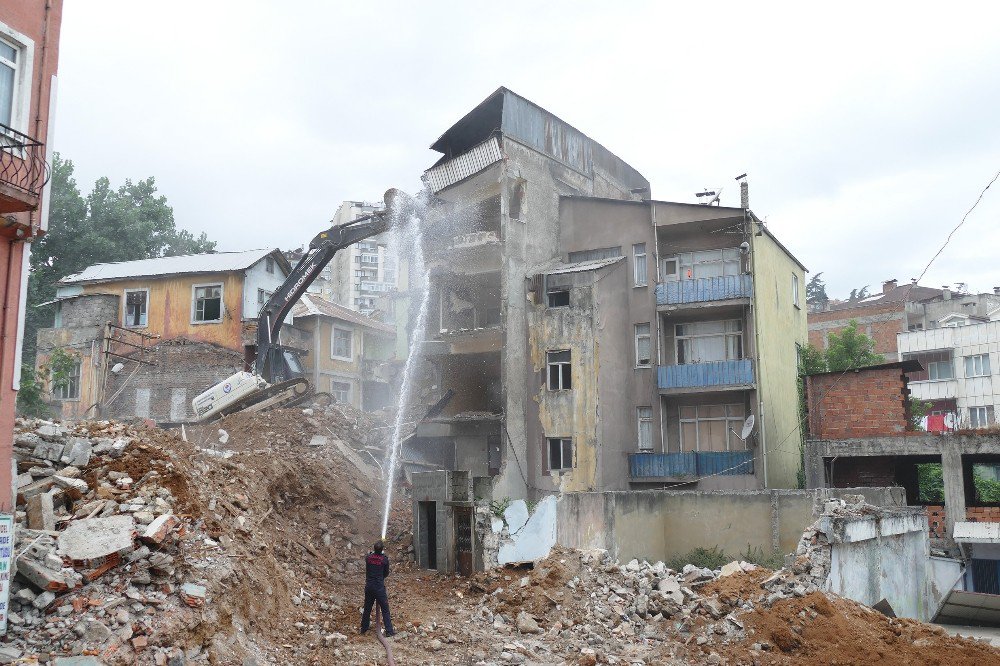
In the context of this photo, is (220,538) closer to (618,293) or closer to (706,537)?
(706,537)

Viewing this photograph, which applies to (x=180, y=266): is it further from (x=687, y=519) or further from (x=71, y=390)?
(x=687, y=519)

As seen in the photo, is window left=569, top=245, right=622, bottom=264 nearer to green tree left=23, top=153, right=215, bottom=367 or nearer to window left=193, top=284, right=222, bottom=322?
window left=193, top=284, right=222, bottom=322

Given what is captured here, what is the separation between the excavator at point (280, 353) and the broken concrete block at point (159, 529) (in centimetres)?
1294

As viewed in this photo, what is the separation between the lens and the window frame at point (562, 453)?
94.9 feet

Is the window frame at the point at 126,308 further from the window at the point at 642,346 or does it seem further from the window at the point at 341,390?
the window at the point at 642,346

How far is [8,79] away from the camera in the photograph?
11898mm

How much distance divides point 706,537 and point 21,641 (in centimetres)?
1843

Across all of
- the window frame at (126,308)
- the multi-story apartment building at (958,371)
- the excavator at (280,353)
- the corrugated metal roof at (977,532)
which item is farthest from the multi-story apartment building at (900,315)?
the window frame at (126,308)

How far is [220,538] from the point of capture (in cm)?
1445

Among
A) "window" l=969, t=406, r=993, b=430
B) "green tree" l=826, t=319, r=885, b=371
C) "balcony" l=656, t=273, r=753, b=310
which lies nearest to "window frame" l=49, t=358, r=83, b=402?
"balcony" l=656, t=273, r=753, b=310

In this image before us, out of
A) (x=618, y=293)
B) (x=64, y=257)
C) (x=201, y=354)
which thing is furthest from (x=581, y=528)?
(x=64, y=257)

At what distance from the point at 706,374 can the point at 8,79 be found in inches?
972

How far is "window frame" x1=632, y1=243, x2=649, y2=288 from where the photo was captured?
32125 mm

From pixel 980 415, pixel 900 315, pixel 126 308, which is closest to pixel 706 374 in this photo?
pixel 980 415
